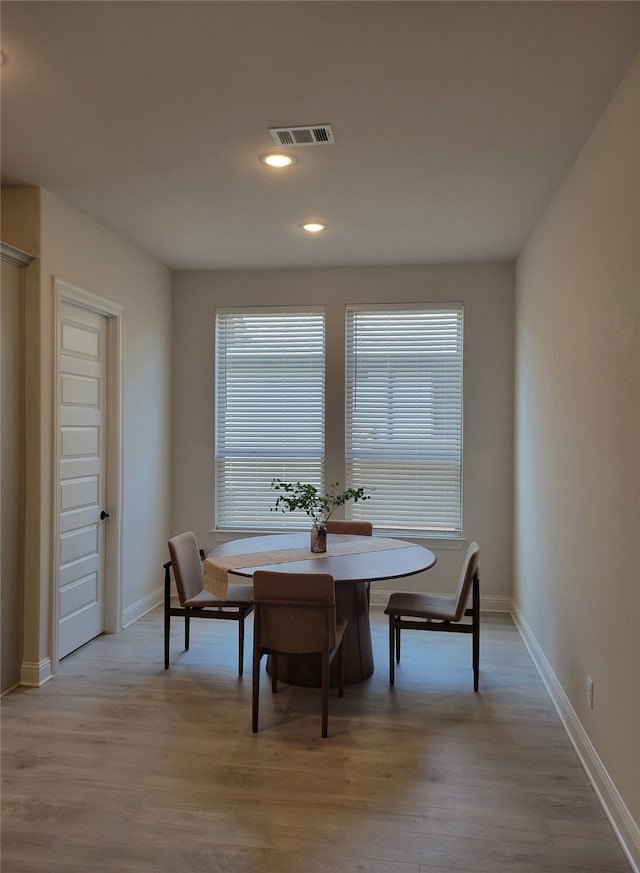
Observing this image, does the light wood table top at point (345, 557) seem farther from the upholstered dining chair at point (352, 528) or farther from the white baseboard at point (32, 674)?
the white baseboard at point (32, 674)

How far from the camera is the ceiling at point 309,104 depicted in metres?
2.00

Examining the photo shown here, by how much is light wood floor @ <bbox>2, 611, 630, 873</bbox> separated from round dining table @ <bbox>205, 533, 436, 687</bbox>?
11cm

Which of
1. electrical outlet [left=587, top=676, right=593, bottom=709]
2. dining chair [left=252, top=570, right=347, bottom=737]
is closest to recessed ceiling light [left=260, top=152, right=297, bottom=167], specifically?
dining chair [left=252, top=570, right=347, bottom=737]

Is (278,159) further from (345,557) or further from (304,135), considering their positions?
(345,557)

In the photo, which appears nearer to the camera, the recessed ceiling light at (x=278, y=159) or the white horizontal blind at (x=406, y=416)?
the recessed ceiling light at (x=278, y=159)

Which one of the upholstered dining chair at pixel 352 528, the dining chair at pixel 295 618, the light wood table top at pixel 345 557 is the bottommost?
the dining chair at pixel 295 618

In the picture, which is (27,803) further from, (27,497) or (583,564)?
(583,564)

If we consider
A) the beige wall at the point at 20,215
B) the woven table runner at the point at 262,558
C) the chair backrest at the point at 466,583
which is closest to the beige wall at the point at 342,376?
the woven table runner at the point at 262,558

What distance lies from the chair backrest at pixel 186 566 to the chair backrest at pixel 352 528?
101 cm

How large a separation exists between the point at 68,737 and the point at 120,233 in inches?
129

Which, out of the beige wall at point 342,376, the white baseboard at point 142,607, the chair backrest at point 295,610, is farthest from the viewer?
the beige wall at point 342,376

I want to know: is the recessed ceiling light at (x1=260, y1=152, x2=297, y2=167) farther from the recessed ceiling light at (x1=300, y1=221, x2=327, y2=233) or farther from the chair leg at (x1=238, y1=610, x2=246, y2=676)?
the chair leg at (x1=238, y1=610, x2=246, y2=676)

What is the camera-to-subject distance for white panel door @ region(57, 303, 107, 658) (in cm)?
378

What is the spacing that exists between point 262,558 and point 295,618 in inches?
26.8
